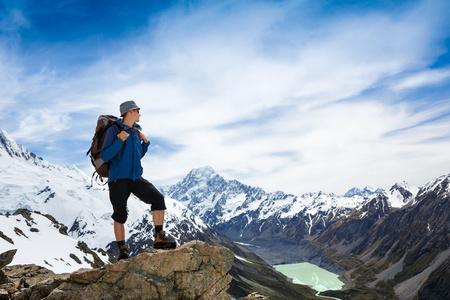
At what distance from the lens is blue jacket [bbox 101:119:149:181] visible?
9467mm

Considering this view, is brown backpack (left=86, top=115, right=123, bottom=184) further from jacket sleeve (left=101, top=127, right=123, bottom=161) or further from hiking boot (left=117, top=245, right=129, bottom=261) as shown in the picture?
hiking boot (left=117, top=245, right=129, bottom=261)

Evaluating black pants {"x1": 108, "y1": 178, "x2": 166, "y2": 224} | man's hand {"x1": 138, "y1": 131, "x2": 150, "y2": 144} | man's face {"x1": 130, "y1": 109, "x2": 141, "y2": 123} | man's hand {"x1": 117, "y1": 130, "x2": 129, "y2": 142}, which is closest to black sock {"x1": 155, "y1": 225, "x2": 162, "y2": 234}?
black pants {"x1": 108, "y1": 178, "x2": 166, "y2": 224}

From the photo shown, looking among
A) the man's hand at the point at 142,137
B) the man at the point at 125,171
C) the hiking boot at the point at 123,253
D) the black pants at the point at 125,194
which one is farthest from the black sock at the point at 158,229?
the man's hand at the point at 142,137

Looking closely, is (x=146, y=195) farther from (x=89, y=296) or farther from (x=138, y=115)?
(x=89, y=296)

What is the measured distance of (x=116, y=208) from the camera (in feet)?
33.0

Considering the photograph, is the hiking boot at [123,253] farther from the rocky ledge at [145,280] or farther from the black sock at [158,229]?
the black sock at [158,229]

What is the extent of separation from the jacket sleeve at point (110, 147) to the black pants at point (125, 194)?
38.0 inches

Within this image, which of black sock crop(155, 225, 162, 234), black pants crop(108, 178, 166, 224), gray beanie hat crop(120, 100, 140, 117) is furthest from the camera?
black sock crop(155, 225, 162, 234)

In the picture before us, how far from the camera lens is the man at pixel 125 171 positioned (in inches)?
380

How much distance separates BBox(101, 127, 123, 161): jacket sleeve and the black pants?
38.0 inches

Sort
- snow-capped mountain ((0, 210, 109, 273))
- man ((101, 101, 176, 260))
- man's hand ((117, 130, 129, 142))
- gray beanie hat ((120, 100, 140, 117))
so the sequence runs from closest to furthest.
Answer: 1. man's hand ((117, 130, 129, 142))
2. man ((101, 101, 176, 260))
3. gray beanie hat ((120, 100, 140, 117))
4. snow-capped mountain ((0, 210, 109, 273))

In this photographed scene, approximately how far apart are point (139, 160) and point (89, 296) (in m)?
4.27

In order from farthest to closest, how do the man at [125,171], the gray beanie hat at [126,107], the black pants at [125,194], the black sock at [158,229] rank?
the black sock at [158,229] < the gray beanie hat at [126,107] < the black pants at [125,194] < the man at [125,171]

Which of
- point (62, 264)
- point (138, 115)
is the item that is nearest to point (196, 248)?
point (138, 115)
